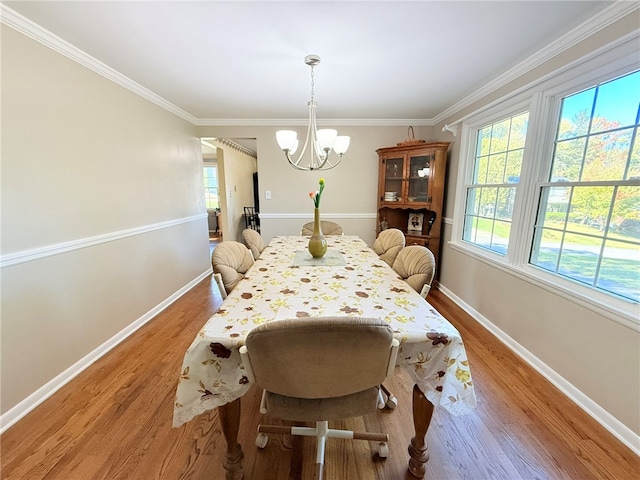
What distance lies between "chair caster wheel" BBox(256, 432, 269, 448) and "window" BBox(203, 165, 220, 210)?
23.2 feet

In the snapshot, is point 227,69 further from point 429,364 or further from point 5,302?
point 429,364

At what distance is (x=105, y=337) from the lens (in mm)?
2135

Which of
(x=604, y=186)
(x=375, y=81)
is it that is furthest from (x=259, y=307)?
(x=375, y=81)

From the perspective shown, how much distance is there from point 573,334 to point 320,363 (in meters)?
1.80

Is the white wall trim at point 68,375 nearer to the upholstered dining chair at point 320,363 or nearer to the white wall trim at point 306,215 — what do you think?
the upholstered dining chair at point 320,363

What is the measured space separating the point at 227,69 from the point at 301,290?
6.30 feet

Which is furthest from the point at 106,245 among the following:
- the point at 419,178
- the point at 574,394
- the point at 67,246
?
the point at 574,394

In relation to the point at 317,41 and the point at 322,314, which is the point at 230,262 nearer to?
the point at 322,314

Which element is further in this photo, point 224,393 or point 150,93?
point 150,93

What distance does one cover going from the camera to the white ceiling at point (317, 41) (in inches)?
56.0

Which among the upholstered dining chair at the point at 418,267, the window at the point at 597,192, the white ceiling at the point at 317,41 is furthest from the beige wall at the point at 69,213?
the window at the point at 597,192

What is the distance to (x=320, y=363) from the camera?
2.86 feet

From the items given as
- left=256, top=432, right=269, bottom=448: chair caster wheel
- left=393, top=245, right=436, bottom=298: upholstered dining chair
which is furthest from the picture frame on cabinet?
left=256, top=432, right=269, bottom=448: chair caster wheel

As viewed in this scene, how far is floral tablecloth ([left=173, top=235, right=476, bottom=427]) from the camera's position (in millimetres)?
1002
